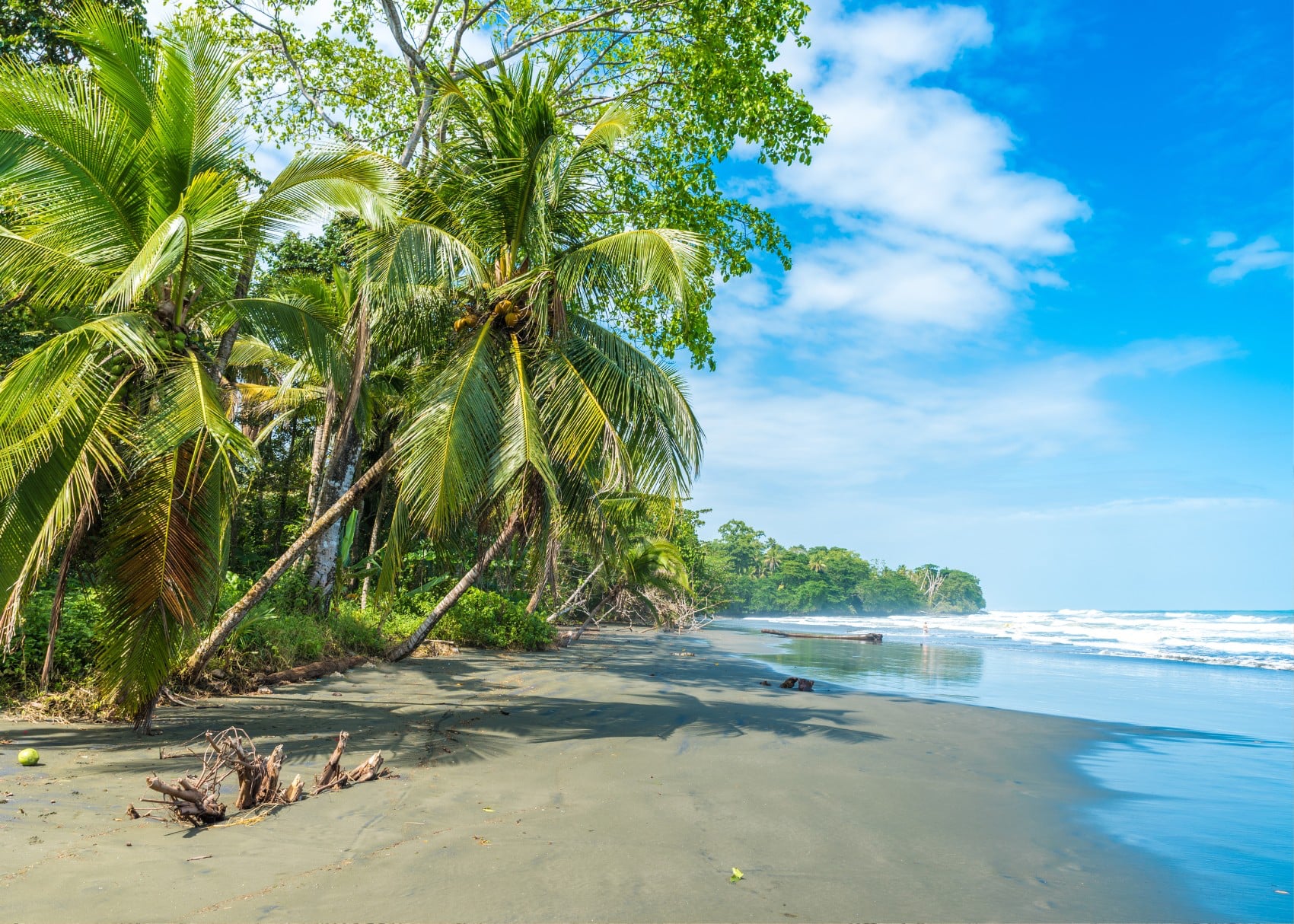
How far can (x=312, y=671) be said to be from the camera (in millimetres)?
10539

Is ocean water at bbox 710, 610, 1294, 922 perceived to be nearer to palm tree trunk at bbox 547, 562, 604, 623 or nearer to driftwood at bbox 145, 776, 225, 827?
palm tree trunk at bbox 547, 562, 604, 623

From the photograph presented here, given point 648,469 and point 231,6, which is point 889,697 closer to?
point 648,469

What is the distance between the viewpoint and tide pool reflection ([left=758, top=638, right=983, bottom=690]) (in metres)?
16.4

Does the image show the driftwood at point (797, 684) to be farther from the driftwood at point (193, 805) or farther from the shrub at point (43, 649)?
the driftwood at point (193, 805)

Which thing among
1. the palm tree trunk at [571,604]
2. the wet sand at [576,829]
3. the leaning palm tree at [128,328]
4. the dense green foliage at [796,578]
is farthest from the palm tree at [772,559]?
the leaning palm tree at [128,328]

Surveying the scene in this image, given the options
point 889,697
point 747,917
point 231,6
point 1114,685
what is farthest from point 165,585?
point 1114,685

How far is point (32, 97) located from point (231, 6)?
885cm

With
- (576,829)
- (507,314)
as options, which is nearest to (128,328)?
(507,314)

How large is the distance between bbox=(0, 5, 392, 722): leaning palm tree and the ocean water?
7.52 meters

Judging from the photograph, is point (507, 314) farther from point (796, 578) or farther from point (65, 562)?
point (796, 578)

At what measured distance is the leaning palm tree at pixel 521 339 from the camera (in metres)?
8.15

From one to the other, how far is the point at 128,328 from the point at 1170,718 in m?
14.1

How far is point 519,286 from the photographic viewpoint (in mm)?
8906

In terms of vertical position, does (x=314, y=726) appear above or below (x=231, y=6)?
below
